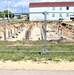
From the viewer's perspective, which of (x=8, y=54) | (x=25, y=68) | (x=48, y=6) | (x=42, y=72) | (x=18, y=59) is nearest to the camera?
(x=42, y=72)

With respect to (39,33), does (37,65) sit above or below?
above

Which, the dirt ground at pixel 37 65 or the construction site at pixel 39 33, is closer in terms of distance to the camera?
the dirt ground at pixel 37 65

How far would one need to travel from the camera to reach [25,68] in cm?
809

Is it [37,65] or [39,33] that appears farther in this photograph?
[39,33]

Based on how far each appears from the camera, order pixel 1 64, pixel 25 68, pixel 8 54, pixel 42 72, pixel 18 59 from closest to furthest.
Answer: pixel 42 72
pixel 25 68
pixel 1 64
pixel 18 59
pixel 8 54

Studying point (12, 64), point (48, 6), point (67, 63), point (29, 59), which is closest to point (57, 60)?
point (67, 63)

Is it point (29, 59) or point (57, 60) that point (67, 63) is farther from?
point (29, 59)

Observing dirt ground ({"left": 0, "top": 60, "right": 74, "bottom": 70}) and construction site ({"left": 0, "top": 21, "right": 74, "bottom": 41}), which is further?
construction site ({"left": 0, "top": 21, "right": 74, "bottom": 41})

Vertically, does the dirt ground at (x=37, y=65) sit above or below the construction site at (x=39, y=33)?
above

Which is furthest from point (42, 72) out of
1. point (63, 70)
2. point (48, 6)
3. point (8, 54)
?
point (48, 6)

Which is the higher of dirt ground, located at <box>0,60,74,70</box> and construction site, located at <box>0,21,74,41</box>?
dirt ground, located at <box>0,60,74,70</box>

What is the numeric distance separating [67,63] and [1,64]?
2.46 m

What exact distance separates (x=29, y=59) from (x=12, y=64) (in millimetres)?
915

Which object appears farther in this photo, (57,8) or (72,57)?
(57,8)
